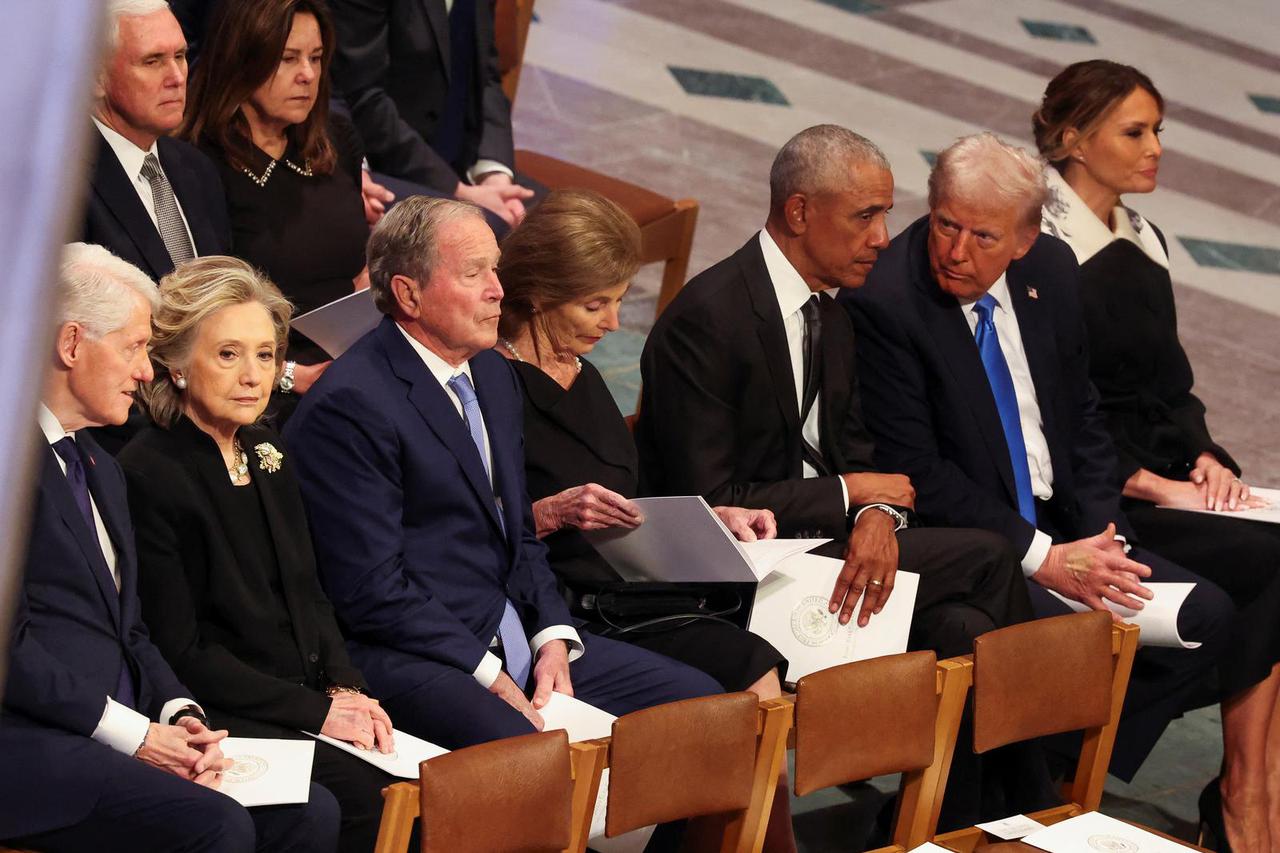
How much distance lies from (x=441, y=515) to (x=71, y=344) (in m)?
0.78

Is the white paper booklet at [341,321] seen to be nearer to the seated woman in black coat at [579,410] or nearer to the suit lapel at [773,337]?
the seated woman in black coat at [579,410]

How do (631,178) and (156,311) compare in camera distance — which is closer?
(156,311)

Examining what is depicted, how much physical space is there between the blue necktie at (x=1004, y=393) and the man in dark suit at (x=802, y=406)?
1.24 feet

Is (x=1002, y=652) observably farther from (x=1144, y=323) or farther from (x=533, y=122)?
(x=533, y=122)

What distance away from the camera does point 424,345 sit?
286 centimetres

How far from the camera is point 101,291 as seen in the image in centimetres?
232

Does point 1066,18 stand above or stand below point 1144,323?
above

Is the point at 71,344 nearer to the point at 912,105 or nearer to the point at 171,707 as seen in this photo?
the point at 171,707

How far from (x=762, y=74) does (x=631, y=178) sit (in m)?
1.97

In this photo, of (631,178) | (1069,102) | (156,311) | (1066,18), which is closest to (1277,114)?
(1066,18)

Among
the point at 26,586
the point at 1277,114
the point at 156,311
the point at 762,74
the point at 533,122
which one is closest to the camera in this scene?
the point at 26,586

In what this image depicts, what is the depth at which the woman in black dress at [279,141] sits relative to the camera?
11.5 ft

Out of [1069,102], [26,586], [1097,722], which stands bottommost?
[1097,722]

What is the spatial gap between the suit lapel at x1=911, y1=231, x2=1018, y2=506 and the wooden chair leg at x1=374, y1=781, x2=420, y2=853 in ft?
6.42
